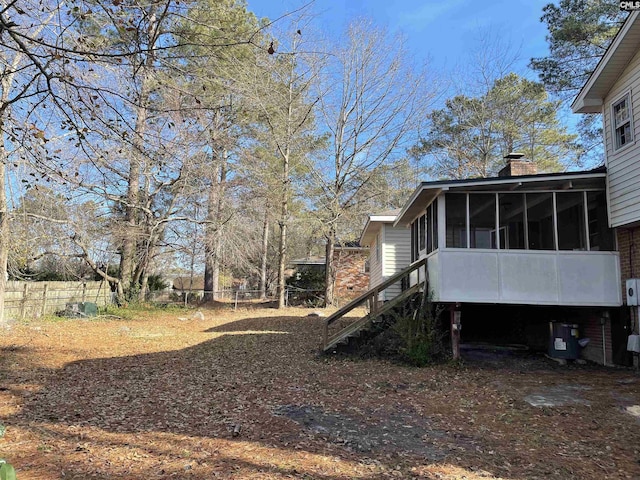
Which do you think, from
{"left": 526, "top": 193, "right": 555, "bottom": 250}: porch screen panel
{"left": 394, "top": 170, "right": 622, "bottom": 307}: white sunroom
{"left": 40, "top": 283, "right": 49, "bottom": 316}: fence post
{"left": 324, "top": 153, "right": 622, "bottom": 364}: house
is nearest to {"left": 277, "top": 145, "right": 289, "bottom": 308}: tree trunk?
{"left": 40, "top": 283, "right": 49, "bottom": 316}: fence post

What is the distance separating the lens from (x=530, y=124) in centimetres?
2192

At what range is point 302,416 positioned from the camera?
218 inches

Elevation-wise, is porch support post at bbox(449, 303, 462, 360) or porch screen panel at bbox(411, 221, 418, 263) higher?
porch screen panel at bbox(411, 221, 418, 263)

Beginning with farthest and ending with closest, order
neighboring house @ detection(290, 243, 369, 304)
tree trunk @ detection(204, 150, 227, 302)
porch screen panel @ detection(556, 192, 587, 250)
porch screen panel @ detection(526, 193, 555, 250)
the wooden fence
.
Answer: neighboring house @ detection(290, 243, 369, 304) → tree trunk @ detection(204, 150, 227, 302) → the wooden fence → porch screen panel @ detection(526, 193, 555, 250) → porch screen panel @ detection(556, 192, 587, 250)

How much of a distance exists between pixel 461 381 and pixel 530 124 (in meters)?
18.4

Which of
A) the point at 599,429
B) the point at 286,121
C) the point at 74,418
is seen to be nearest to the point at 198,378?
the point at 74,418

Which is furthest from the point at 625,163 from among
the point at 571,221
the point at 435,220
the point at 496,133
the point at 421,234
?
the point at 496,133

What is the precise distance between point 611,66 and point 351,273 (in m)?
19.3

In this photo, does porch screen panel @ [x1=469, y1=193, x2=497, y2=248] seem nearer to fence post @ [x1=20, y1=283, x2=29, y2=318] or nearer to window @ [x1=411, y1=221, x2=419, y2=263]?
window @ [x1=411, y1=221, x2=419, y2=263]

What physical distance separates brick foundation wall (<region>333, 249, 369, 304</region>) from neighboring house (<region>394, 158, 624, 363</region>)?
1682 centimetres

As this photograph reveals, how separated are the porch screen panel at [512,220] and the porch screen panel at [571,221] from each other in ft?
2.41

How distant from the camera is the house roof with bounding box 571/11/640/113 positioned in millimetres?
7781

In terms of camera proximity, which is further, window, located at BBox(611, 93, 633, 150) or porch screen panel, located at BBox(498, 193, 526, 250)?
porch screen panel, located at BBox(498, 193, 526, 250)

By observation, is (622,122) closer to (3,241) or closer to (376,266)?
(376,266)
